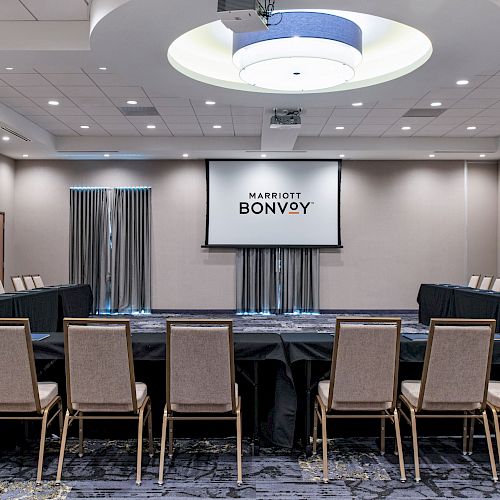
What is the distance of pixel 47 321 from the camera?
304 inches

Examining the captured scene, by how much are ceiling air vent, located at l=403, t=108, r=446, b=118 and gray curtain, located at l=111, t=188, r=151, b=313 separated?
19.0ft

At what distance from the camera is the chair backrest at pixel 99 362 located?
329 cm

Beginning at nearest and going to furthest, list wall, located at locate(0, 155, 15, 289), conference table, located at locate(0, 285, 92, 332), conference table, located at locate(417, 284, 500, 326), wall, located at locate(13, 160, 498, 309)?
conference table, located at locate(0, 285, 92, 332) → conference table, located at locate(417, 284, 500, 326) → wall, located at locate(0, 155, 15, 289) → wall, located at locate(13, 160, 498, 309)

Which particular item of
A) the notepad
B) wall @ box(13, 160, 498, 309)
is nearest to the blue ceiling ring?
the notepad

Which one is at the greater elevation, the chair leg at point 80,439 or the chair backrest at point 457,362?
the chair backrest at point 457,362

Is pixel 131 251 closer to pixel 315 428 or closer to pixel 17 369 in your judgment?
pixel 17 369

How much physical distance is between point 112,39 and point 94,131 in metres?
5.39

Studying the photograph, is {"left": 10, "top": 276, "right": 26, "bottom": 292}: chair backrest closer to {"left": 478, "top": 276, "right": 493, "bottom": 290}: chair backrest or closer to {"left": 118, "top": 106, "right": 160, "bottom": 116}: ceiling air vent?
{"left": 118, "top": 106, "right": 160, "bottom": 116}: ceiling air vent

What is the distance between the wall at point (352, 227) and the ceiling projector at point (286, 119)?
13.4ft

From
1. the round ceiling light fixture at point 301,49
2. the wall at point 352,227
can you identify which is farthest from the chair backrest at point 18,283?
the round ceiling light fixture at point 301,49

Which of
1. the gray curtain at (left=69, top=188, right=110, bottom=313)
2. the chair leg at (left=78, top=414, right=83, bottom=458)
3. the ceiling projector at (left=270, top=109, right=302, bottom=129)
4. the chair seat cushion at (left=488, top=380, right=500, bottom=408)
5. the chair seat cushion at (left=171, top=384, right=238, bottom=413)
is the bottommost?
the chair leg at (left=78, top=414, right=83, bottom=458)

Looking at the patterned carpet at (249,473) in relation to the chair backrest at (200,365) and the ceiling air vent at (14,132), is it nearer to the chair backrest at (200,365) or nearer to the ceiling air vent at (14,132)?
the chair backrest at (200,365)

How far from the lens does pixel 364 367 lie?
11.1 feet

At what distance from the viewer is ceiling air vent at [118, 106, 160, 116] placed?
8.34m
